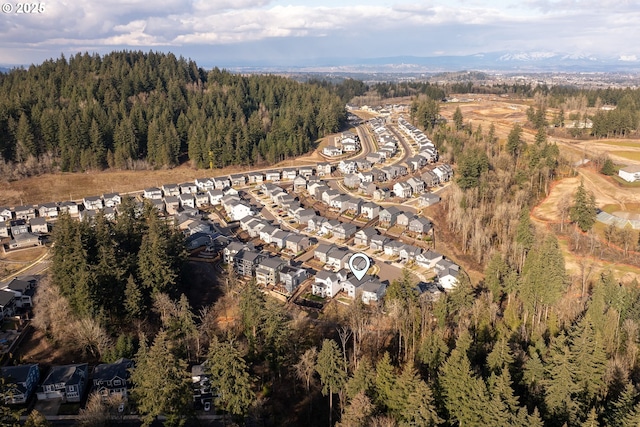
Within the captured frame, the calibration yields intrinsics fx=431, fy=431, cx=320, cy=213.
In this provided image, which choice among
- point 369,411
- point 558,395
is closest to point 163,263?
point 369,411

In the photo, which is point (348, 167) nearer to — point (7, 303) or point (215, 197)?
point (215, 197)

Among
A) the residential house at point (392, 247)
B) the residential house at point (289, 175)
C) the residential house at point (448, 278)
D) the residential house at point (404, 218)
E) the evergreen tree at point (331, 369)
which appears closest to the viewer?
the evergreen tree at point (331, 369)

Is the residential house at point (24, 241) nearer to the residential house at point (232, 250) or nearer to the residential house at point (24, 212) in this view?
the residential house at point (24, 212)

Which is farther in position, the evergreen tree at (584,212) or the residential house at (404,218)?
the residential house at (404,218)

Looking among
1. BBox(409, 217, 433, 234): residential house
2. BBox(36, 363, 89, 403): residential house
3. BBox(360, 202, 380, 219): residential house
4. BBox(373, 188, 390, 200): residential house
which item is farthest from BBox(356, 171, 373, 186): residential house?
BBox(36, 363, 89, 403): residential house

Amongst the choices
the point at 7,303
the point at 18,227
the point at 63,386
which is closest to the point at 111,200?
the point at 18,227

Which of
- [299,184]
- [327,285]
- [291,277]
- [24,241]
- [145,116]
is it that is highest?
[145,116]

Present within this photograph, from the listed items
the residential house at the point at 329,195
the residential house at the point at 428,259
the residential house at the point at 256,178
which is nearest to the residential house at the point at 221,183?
the residential house at the point at 256,178
